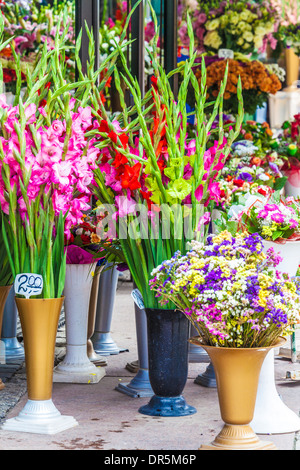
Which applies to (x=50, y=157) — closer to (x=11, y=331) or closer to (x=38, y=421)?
(x=38, y=421)

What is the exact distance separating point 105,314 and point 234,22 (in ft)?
8.38

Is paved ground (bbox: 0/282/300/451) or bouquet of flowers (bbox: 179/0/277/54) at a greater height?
bouquet of flowers (bbox: 179/0/277/54)

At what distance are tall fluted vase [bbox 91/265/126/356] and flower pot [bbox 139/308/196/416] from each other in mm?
1147

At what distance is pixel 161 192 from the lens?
2865mm

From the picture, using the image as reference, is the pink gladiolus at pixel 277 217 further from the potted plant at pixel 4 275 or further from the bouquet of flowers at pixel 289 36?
the bouquet of flowers at pixel 289 36

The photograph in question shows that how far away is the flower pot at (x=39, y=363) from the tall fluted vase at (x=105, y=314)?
1309 mm

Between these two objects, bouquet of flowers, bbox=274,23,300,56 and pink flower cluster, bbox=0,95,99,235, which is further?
bouquet of flowers, bbox=274,23,300,56

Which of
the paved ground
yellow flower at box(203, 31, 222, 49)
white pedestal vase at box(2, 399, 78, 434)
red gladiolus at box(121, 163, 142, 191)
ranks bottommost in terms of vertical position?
the paved ground

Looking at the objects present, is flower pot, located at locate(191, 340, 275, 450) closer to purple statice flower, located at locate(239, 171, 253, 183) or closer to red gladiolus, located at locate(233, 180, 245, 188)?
red gladiolus, located at locate(233, 180, 245, 188)

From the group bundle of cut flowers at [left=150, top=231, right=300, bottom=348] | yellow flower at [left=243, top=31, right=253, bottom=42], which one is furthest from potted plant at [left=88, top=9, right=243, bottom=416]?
yellow flower at [left=243, top=31, right=253, bottom=42]

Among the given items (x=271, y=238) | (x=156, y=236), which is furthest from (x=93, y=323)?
(x=271, y=238)

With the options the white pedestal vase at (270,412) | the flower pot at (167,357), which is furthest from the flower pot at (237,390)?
the flower pot at (167,357)

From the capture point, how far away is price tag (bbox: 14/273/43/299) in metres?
2.78
